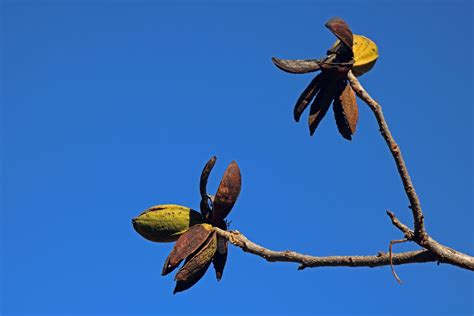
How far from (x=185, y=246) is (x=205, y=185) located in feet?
1.07

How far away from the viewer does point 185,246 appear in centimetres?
259

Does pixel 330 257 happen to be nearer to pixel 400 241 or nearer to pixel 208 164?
pixel 400 241

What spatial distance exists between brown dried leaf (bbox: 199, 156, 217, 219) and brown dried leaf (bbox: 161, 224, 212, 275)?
0.15 meters

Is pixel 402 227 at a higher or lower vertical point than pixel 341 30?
lower

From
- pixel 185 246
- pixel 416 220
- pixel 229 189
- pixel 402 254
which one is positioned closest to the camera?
pixel 416 220

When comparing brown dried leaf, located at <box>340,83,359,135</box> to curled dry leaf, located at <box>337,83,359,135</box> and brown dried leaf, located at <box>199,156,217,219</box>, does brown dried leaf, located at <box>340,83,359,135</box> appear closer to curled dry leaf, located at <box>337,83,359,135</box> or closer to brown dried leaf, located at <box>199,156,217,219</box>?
curled dry leaf, located at <box>337,83,359,135</box>

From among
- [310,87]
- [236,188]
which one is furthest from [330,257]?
[310,87]

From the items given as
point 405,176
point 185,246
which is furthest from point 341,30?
point 185,246

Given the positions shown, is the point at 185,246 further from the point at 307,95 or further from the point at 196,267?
the point at 307,95

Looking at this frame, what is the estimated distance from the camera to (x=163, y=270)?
101 inches

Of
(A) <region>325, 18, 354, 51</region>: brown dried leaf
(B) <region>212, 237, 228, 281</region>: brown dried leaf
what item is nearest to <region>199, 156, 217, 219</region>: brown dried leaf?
(B) <region>212, 237, 228, 281</region>: brown dried leaf

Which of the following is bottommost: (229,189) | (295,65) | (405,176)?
(405,176)

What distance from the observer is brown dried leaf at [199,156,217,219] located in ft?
8.95

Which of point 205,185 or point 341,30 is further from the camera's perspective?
point 205,185
